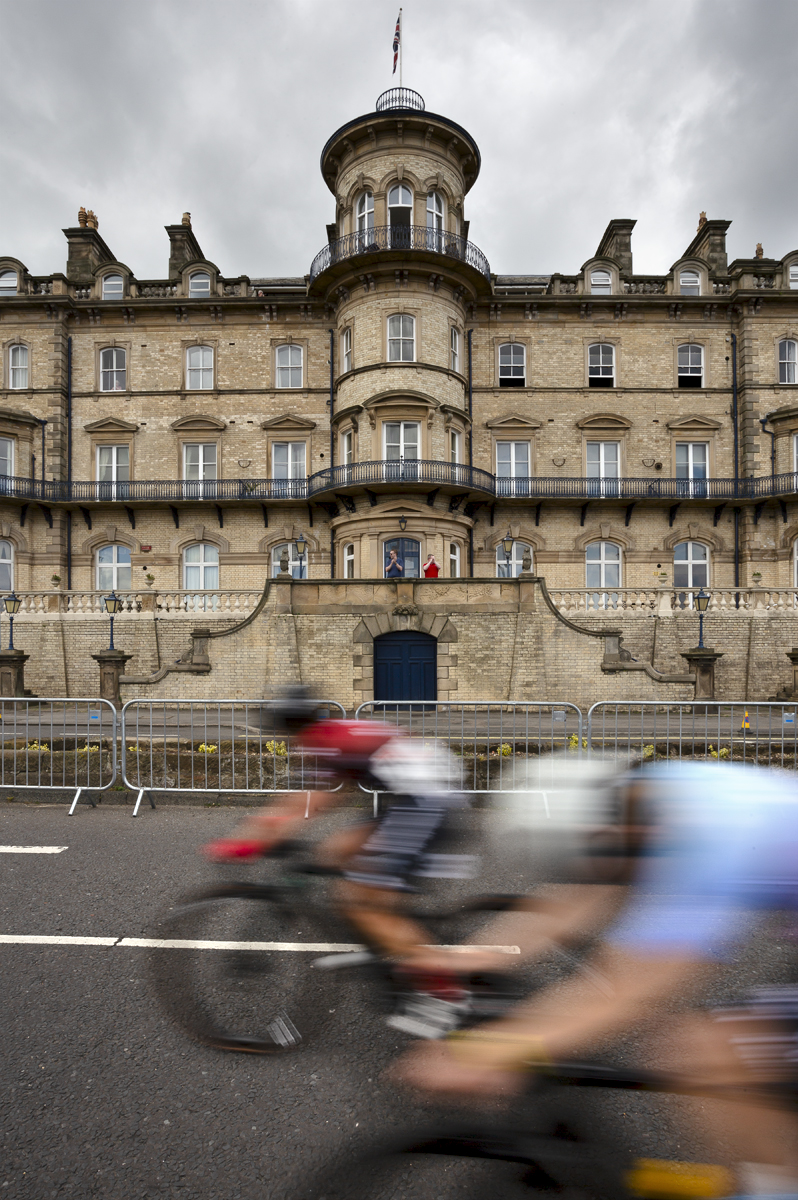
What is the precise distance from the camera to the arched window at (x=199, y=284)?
88.9 ft

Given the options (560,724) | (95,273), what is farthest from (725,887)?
(95,273)

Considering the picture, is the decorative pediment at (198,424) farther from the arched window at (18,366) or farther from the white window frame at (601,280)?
the white window frame at (601,280)

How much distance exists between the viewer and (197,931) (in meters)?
3.90

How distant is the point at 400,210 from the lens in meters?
24.4

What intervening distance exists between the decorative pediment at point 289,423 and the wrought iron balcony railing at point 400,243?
224 inches

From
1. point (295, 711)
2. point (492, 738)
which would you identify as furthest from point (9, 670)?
point (295, 711)

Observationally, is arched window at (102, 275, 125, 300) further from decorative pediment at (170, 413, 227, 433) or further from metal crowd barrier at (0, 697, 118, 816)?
metal crowd barrier at (0, 697, 118, 816)

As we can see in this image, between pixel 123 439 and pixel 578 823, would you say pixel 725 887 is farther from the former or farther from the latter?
pixel 123 439

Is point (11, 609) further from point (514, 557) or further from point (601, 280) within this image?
point (601, 280)

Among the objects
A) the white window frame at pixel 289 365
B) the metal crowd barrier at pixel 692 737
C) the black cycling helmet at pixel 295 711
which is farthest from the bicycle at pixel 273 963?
the white window frame at pixel 289 365

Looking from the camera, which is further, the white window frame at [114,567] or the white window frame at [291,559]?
the white window frame at [114,567]

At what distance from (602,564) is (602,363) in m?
8.65

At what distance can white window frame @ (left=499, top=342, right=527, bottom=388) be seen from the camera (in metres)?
26.6

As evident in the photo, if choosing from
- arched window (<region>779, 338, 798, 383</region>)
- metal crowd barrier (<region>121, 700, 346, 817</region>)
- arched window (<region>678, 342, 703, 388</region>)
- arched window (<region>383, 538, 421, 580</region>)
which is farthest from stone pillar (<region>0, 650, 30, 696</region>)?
arched window (<region>779, 338, 798, 383</region>)
